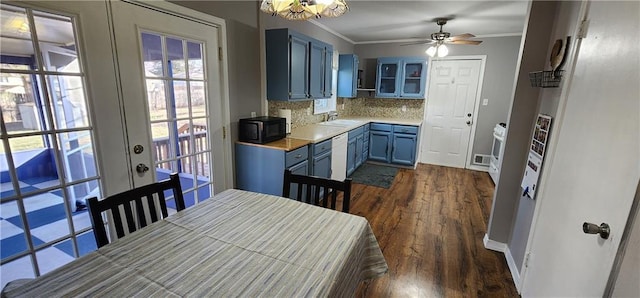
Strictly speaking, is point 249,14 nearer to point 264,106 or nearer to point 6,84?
point 264,106

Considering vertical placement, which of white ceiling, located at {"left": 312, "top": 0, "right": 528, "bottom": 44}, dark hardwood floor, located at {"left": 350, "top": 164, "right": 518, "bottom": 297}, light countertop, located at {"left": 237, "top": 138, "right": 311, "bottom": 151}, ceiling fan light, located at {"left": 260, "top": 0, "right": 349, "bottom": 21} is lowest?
dark hardwood floor, located at {"left": 350, "top": 164, "right": 518, "bottom": 297}

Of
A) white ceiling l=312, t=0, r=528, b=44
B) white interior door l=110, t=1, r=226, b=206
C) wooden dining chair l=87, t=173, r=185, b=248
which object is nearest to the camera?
wooden dining chair l=87, t=173, r=185, b=248

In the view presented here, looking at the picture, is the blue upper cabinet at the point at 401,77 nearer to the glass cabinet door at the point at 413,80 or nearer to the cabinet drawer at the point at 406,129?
the glass cabinet door at the point at 413,80

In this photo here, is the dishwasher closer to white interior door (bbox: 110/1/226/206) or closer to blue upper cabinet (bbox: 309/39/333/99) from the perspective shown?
blue upper cabinet (bbox: 309/39/333/99)

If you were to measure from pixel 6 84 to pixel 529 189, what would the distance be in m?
3.06

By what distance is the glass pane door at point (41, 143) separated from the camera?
1278 millimetres

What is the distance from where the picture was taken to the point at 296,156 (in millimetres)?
2611

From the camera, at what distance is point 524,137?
2.06 meters

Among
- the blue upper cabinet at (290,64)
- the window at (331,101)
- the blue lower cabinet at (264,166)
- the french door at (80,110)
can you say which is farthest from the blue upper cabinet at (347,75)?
the french door at (80,110)

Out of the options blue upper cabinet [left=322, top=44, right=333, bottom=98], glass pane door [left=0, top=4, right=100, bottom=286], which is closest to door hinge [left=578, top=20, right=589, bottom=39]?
blue upper cabinet [left=322, top=44, right=333, bottom=98]

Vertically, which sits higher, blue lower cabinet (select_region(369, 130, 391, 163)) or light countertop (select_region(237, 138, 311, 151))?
light countertop (select_region(237, 138, 311, 151))

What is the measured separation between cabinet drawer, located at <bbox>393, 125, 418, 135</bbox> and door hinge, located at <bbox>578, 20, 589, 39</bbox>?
3203 mm

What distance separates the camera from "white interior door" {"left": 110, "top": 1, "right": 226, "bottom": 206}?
5.63 ft

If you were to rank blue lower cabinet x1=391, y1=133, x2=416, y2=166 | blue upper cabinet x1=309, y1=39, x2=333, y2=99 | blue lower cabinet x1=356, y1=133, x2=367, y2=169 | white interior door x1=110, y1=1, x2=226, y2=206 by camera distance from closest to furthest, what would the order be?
white interior door x1=110, y1=1, x2=226, y2=206, blue upper cabinet x1=309, y1=39, x2=333, y2=99, blue lower cabinet x1=356, y1=133, x2=367, y2=169, blue lower cabinet x1=391, y1=133, x2=416, y2=166
